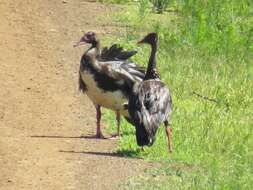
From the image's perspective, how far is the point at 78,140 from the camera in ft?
44.0

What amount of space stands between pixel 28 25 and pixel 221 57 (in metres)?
3.59

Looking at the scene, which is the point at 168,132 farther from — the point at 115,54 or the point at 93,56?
the point at 115,54

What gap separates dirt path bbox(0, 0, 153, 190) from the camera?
11.8 meters

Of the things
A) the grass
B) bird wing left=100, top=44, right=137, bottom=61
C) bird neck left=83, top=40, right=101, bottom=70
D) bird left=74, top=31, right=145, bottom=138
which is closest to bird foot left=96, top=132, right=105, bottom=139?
bird left=74, top=31, right=145, bottom=138

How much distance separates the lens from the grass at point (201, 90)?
1217cm

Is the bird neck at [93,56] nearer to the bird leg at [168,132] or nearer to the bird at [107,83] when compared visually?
the bird at [107,83]

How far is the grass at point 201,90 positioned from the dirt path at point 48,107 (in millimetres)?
440

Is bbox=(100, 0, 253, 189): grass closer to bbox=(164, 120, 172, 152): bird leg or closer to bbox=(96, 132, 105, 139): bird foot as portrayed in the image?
bbox=(164, 120, 172, 152): bird leg

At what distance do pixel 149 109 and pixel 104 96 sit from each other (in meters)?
1.23

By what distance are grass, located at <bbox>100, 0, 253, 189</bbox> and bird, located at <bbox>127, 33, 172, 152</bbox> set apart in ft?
1.04

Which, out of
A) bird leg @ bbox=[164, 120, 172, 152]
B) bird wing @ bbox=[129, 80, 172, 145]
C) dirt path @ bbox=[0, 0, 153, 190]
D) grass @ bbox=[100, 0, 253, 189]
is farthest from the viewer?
Answer: bird leg @ bbox=[164, 120, 172, 152]

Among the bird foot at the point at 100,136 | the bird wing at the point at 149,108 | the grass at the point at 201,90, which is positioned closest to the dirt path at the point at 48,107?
the bird foot at the point at 100,136

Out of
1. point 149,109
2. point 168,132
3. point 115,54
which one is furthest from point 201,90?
point 149,109

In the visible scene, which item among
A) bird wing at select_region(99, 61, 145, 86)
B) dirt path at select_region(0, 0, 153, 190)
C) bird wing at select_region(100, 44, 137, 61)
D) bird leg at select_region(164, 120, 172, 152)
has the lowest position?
dirt path at select_region(0, 0, 153, 190)
